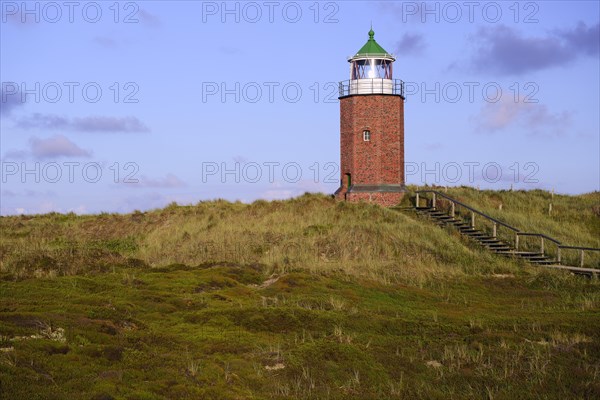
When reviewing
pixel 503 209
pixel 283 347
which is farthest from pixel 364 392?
pixel 503 209

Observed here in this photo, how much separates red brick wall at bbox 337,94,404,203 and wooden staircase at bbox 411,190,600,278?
2.43 metres

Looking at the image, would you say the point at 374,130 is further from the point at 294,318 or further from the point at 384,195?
the point at 294,318

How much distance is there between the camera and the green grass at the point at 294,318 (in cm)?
1381

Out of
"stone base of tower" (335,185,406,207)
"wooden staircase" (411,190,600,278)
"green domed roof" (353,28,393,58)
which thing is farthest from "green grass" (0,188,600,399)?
"green domed roof" (353,28,393,58)

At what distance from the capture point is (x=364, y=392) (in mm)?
14023

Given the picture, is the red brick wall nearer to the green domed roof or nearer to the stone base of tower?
the stone base of tower

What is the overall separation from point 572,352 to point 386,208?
79.7 feet

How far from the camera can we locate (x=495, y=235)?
36.0m

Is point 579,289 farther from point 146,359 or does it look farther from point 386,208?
point 146,359

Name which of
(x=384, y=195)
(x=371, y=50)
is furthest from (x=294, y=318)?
(x=371, y=50)

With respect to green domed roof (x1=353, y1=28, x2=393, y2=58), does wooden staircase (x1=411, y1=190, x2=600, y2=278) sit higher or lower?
lower

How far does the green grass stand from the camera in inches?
544

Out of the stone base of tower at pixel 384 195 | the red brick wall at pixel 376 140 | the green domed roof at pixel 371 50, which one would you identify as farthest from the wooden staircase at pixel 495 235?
the green domed roof at pixel 371 50

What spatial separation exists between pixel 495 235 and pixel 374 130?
10.9m
